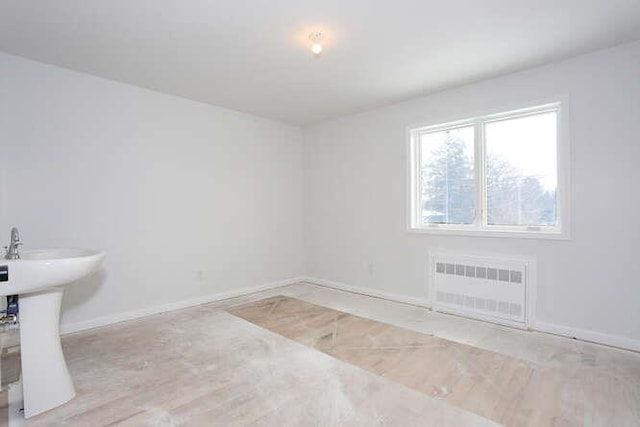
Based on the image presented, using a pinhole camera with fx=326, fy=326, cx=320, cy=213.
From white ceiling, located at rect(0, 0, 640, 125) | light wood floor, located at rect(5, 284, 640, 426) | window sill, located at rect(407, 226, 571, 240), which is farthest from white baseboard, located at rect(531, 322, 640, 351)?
white ceiling, located at rect(0, 0, 640, 125)

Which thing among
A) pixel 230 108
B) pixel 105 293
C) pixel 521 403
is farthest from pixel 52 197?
pixel 521 403

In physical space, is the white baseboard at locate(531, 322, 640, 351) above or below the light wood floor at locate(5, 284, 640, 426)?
above

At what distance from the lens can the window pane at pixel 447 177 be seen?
3498 millimetres

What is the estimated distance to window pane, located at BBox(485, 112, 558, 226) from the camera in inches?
118

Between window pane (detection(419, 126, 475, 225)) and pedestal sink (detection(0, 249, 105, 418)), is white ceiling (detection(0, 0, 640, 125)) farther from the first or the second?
pedestal sink (detection(0, 249, 105, 418))

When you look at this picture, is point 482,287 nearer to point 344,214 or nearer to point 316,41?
point 344,214

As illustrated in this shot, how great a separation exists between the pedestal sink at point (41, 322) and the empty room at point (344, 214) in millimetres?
11

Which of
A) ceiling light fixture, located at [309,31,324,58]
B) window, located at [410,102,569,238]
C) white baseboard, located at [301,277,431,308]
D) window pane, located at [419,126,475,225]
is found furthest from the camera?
white baseboard, located at [301,277,431,308]

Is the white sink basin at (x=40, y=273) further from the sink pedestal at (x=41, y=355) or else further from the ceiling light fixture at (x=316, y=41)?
the ceiling light fixture at (x=316, y=41)

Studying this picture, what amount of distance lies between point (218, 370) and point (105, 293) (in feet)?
5.58

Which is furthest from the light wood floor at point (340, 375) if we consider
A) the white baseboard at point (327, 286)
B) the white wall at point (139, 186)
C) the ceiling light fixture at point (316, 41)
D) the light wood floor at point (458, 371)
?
the ceiling light fixture at point (316, 41)

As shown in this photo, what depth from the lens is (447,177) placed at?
3662mm

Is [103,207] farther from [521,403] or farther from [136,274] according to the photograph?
[521,403]

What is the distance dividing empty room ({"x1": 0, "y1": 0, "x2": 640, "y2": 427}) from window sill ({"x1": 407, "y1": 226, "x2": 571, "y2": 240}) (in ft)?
0.08
